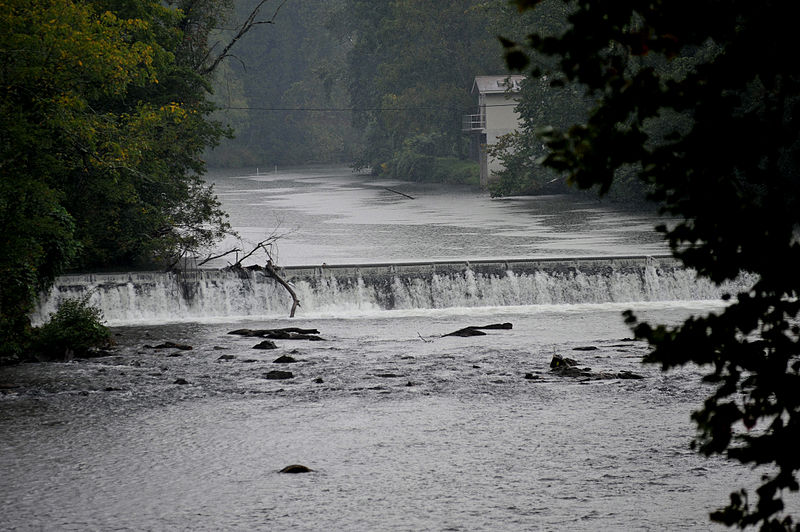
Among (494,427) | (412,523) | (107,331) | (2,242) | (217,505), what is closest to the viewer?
(412,523)

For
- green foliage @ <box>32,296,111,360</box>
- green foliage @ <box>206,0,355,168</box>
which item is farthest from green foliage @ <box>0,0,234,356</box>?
green foliage @ <box>206,0,355,168</box>

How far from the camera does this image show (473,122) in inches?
3017

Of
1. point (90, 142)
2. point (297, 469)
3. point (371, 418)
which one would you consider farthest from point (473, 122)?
point (297, 469)

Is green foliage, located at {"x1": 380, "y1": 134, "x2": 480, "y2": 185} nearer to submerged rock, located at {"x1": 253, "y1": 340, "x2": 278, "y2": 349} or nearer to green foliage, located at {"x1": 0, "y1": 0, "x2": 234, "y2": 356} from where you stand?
green foliage, located at {"x1": 0, "y1": 0, "x2": 234, "y2": 356}

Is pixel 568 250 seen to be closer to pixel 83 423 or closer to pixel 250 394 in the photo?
pixel 250 394

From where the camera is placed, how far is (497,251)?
32.5 metres

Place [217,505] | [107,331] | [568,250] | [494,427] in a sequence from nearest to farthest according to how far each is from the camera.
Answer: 1. [217,505]
2. [494,427]
3. [107,331]
4. [568,250]

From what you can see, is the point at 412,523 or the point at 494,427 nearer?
the point at 412,523

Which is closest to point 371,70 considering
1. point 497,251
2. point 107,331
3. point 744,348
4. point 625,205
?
point 625,205

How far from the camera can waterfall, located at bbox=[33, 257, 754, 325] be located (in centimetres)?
2577

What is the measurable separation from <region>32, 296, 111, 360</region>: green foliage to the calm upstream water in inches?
21.6

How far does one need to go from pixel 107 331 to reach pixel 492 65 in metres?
65.6

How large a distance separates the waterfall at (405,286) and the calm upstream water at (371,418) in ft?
0.17

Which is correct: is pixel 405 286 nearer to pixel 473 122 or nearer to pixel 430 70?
pixel 473 122
